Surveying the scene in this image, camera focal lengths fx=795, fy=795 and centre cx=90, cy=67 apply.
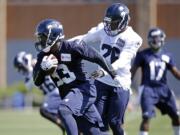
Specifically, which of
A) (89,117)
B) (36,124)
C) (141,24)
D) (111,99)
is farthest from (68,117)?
(141,24)

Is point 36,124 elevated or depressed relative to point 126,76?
depressed

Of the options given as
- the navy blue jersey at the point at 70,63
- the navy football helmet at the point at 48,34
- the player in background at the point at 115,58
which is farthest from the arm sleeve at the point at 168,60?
the navy football helmet at the point at 48,34

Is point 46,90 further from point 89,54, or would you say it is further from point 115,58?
point 89,54

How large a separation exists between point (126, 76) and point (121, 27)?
731 mm

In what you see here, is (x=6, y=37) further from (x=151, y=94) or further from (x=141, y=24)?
(x=151, y=94)

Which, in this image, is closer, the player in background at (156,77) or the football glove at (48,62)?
the football glove at (48,62)

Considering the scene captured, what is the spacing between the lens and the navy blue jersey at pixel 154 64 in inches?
592

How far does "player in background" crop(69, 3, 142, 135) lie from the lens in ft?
37.8

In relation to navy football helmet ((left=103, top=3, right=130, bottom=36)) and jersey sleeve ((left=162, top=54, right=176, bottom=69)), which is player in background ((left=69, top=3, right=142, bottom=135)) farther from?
jersey sleeve ((left=162, top=54, right=176, bottom=69))

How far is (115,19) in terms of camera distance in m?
11.5

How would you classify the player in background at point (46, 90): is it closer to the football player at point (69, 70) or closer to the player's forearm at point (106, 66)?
the player's forearm at point (106, 66)

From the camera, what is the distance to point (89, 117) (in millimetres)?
10266

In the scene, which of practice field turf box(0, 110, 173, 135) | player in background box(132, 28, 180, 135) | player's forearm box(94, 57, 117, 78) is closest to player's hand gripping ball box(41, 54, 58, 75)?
player's forearm box(94, 57, 117, 78)

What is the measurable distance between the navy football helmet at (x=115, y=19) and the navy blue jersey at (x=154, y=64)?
341 centimetres
